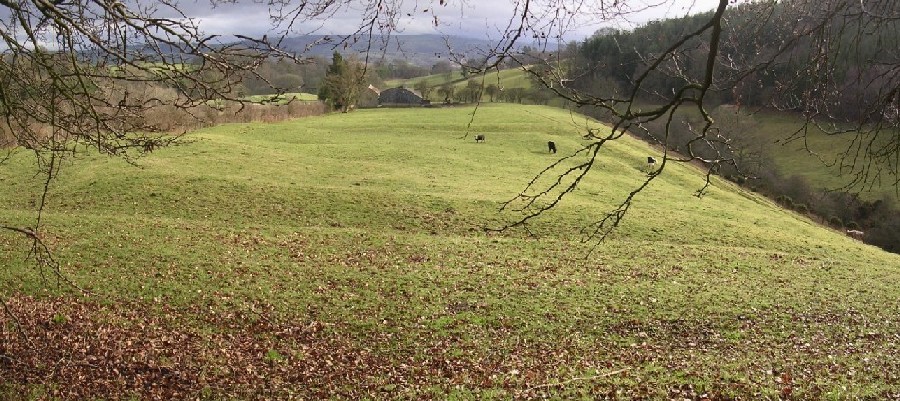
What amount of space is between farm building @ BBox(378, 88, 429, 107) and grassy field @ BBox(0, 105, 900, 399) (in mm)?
60701

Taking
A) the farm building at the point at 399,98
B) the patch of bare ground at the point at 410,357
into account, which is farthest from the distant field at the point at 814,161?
the farm building at the point at 399,98

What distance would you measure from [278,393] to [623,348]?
668 cm

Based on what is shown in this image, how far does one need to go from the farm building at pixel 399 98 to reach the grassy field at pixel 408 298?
Answer: 60.7 meters

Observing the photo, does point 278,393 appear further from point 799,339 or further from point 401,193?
point 401,193

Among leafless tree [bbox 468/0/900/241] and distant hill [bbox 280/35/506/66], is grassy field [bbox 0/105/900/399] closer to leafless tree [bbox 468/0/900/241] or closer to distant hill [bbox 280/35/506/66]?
leafless tree [bbox 468/0/900/241]

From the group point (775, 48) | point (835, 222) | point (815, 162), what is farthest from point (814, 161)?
point (775, 48)

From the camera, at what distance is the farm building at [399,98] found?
88250 millimetres

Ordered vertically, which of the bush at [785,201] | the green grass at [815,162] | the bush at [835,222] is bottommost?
the bush at [835,222]

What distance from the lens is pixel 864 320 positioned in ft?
44.4

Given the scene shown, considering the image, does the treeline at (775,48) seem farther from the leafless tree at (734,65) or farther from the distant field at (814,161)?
the distant field at (814,161)

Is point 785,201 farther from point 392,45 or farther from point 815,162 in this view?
point 392,45

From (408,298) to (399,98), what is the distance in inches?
3065

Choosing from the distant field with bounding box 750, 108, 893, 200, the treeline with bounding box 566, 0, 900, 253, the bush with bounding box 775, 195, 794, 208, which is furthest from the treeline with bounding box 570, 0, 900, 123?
the distant field with bounding box 750, 108, 893, 200

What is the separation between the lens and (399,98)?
89500 mm
